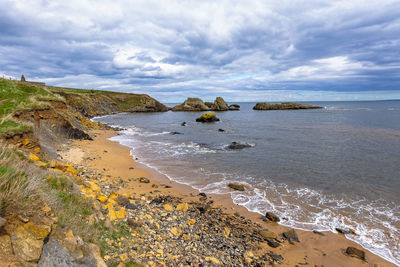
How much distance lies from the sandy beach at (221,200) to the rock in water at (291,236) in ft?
0.60

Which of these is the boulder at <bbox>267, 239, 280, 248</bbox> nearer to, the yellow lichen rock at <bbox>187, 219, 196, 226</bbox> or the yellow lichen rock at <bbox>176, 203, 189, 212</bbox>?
the yellow lichen rock at <bbox>187, 219, 196, 226</bbox>

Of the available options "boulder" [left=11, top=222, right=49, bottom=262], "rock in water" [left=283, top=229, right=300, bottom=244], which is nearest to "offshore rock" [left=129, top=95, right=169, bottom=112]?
"rock in water" [left=283, top=229, right=300, bottom=244]

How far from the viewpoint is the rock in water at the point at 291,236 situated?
8141 mm

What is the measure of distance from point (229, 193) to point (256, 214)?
8.09ft

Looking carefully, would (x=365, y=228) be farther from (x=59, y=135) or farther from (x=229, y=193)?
(x=59, y=135)

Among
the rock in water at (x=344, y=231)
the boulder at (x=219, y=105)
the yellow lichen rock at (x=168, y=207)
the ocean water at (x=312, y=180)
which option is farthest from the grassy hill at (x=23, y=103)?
the boulder at (x=219, y=105)

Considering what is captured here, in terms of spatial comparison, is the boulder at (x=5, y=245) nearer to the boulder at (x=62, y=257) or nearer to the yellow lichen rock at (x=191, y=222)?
the boulder at (x=62, y=257)

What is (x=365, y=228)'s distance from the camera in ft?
29.7

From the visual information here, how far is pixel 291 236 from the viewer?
8.26 meters

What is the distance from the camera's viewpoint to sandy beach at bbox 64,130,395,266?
7.25 meters

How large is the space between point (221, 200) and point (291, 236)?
390 centimetres

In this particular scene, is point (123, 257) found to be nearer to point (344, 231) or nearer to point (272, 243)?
point (272, 243)

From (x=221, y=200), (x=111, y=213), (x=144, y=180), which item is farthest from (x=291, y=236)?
(x=144, y=180)

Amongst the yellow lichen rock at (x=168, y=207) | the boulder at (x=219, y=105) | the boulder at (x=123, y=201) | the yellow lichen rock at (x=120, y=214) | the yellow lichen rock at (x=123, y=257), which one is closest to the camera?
the yellow lichen rock at (x=123, y=257)
